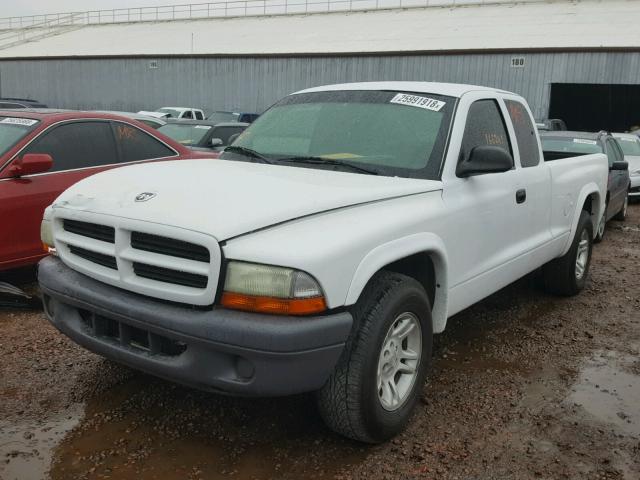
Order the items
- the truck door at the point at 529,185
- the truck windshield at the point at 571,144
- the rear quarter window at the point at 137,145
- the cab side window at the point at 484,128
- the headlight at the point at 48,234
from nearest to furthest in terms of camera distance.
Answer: the headlight at the point at 48,234
the cab side window at the point at 484,128
the truck door at the point at 529,185
the rear quarter window at the point at 137,145
the truck windshield at the point at 571,144

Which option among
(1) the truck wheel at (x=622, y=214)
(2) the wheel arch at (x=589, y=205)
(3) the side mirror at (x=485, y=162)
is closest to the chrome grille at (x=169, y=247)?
(3) the side mirror at (x=485, y=162)

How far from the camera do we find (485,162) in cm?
353

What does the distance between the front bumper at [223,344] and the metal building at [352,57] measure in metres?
24.4

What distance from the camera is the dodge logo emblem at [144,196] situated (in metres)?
2.92

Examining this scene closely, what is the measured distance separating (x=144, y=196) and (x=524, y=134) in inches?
120

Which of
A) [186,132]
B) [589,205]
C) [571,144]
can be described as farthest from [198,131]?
[589,205]

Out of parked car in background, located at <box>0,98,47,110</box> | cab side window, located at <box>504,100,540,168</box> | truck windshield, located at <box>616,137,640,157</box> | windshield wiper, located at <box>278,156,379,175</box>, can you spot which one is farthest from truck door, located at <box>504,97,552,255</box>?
parked car in background, located at <box>0,98,47,110</box>

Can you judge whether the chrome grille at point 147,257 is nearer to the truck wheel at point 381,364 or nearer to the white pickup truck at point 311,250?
the white pickup truck at point 311,250

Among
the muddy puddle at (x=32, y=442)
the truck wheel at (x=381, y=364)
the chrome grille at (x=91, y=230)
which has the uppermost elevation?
the chrome grille at (x=91, y=230)

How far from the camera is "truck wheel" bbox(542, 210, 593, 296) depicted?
5559 millimetres

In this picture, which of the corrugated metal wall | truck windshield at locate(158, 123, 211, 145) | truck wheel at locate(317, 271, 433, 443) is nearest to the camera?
truck wheel at locate(317, 271, 433, 443)

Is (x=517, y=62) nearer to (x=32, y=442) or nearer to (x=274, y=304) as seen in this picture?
(x=274, y=304)

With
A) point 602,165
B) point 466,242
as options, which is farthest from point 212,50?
point 466,242

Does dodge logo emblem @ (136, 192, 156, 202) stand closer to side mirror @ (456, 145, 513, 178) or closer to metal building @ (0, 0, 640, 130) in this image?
side mirror @ (456, 145, 513, 178)
